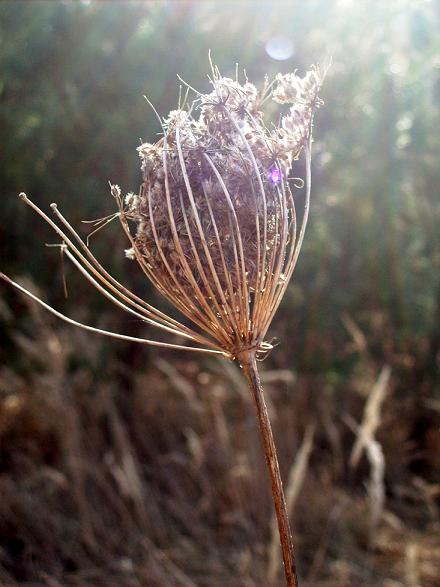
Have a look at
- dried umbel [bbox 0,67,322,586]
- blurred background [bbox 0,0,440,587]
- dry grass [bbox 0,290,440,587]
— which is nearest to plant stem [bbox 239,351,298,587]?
dried umbel [bbox 0,67,322,586]

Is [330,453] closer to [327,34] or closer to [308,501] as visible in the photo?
[308,501]

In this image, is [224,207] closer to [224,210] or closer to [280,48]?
[224,210]

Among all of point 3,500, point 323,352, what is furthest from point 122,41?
point 3,500

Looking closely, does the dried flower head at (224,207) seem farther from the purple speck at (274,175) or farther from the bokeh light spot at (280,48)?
the bokeh light spot at (280,48)

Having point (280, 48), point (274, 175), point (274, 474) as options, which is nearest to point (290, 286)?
point (280, 48)

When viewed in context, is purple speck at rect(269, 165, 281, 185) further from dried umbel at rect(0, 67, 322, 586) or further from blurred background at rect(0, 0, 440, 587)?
blurred background at rect(0, 0, 440, 587)

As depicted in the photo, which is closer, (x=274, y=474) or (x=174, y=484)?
(x=274, y=474)
